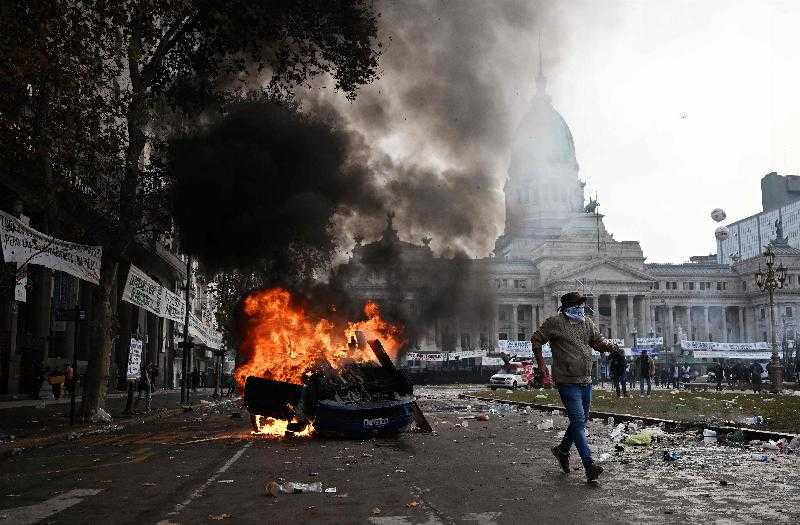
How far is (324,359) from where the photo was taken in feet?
47.2

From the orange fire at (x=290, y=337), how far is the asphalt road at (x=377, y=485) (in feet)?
8.78

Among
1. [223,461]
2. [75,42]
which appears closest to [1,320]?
[75,42]

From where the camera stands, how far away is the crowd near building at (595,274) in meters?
118

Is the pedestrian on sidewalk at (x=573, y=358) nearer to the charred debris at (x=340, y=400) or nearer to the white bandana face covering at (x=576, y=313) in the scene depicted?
the white bandana face covering at (x=576, y=313)

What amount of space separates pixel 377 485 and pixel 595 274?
11362 cm

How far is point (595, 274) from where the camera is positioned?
386 ft

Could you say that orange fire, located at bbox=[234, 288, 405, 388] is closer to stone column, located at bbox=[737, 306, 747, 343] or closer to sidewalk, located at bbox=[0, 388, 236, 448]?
sidewalk, located at bbox=[0, 388, 236, 448]

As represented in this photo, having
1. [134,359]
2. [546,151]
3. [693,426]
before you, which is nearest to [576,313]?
[693,426]

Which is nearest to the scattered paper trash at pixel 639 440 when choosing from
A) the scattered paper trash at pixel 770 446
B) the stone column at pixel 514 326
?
the scattered paper trash at pixel 770 446

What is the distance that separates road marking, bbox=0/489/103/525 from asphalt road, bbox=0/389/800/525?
0.02 m

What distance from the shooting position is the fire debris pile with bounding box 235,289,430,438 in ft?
42.8

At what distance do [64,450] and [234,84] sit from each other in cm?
1096

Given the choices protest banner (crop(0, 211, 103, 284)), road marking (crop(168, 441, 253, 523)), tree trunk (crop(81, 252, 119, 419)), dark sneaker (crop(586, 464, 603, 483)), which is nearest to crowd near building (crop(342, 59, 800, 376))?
tree trunk (crop(81, 252, 119, 419))

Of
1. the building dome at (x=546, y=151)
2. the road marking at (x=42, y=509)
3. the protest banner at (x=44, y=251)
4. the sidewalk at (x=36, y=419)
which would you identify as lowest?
the sidewalk at (x=36, y=419)
